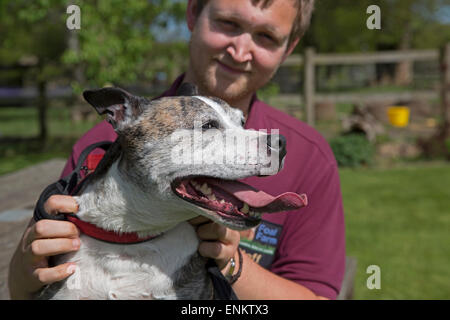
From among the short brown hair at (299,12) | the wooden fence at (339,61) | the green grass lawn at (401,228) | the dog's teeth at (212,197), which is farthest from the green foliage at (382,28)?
the dog's teeth at (212,197)

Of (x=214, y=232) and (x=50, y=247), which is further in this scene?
(x=214, y=232)

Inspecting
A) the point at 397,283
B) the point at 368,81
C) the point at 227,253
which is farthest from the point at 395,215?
the point at 368,81

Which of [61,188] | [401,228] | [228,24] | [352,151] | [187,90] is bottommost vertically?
[401,228]

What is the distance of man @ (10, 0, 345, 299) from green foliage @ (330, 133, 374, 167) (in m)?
7.66

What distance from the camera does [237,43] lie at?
2.51m

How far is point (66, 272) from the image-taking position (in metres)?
2.01

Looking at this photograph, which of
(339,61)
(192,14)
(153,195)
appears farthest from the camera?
(339,61)

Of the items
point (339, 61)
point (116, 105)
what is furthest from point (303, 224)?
point (339, 61)

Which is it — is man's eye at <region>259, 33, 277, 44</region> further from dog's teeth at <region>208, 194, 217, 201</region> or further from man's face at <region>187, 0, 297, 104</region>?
dog's teeth at <region>208, 194, 217, 201</region>

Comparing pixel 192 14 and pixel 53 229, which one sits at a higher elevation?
pixel 192 14

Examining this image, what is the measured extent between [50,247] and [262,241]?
1163 millimetres

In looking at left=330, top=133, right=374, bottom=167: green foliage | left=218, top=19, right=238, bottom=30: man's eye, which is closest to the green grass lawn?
left=330, top=133, right=374, bottom=167: green foliage

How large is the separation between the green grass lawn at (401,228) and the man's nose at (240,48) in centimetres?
335

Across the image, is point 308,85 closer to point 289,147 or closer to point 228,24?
point 289,147
